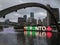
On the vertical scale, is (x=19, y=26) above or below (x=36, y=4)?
below

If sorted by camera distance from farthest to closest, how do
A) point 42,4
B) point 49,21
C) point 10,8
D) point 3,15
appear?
point 49,21 → point 42,4 → point 10,8 → point 3,15

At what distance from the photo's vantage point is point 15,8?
59.2m

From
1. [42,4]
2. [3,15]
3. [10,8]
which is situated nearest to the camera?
[3,15]

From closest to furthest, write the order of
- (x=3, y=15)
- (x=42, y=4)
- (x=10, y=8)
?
(x=3, y=15) → (x=10, y=8) → (x=42, y=4)

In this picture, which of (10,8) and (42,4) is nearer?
(10,8)

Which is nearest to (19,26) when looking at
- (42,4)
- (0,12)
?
(42,4)

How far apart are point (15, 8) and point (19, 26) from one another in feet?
251

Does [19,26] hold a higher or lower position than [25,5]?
lower

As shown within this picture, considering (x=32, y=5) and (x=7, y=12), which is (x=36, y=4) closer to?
(x=32, y=5)

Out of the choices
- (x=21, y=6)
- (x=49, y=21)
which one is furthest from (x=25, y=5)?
(x=49, y=21)

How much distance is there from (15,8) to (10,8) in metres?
1.87

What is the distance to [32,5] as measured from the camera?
62.6 metres

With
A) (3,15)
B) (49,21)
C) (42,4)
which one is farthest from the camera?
(49,21)

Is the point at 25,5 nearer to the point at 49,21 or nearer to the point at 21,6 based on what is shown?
the point at 21,6
